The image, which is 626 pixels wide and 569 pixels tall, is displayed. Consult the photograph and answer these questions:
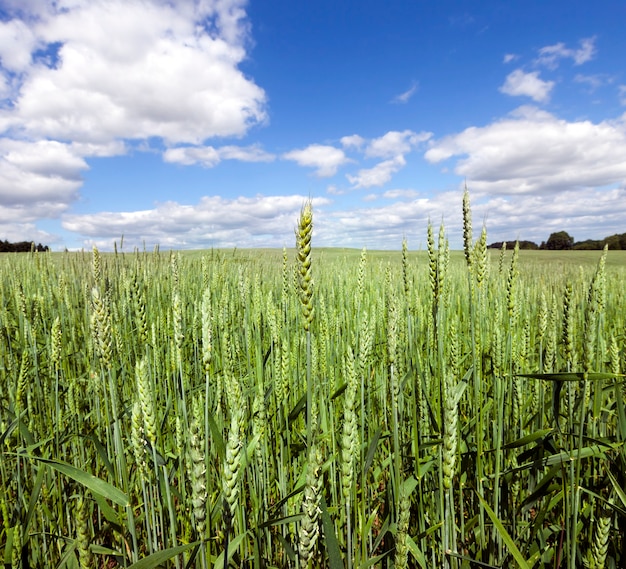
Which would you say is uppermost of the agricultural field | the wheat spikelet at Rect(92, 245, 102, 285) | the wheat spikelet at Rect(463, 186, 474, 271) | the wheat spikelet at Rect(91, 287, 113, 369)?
the wheat spikelet at Rect(463, 186, 474, 271)

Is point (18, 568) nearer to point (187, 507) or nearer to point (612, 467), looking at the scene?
point (187, 507)

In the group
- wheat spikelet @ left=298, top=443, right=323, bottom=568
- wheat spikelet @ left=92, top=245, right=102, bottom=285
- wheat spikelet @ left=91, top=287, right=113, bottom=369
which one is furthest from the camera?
wheat spikelet @ left=92, top=245, right=102, bottom=285

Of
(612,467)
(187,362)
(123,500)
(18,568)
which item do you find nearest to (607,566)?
(612,467)

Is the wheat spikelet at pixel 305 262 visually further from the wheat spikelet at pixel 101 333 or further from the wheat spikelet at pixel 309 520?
the wheat spikelet at pixel 101 333

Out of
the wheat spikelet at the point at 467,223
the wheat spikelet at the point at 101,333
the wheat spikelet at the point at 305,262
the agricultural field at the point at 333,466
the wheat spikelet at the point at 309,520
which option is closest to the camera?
the wheat spikelet at the point at 309,520

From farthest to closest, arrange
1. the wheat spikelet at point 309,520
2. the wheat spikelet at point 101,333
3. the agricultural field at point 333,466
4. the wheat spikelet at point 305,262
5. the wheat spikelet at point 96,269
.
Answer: the wheat spikelet at point 96,269, the wheat spikelet at point 101,333, the agricultural field at point 333,466, the wheat spikelet at point 305,262, the wheat spikelet at point 309,520

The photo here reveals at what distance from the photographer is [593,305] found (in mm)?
1074

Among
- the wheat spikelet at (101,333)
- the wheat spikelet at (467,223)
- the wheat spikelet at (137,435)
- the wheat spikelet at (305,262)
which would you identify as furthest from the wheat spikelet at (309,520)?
the wheat spikelet at (467,223)

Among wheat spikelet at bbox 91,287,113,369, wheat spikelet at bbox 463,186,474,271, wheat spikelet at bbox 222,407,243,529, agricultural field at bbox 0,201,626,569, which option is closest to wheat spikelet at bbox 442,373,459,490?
agricultural field at bbox 0,201,626,569

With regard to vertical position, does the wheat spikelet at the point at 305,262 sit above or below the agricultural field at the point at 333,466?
above

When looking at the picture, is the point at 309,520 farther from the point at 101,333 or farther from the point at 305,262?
the point at 101,333

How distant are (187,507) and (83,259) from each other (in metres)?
6.62

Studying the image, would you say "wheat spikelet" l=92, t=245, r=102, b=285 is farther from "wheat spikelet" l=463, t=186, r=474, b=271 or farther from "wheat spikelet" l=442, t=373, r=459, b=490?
"wheat spikelet" l=463, t=186, r=474, b=271

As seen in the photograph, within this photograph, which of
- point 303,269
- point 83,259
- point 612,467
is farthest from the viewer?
point 83,259
